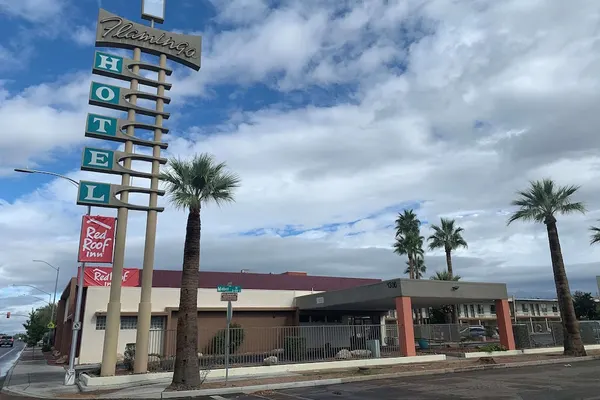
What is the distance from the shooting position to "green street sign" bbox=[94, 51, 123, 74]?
21.9 metres

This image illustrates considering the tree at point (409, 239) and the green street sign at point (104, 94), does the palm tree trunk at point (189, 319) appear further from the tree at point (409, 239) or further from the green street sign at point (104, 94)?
the tree at point (409, 239)

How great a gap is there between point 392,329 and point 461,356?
3.94 m

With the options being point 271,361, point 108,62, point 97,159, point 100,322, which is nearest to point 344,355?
point 271,361

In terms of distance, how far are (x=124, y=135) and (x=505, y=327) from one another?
2452 cm

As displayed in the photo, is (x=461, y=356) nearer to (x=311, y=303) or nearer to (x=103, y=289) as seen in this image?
(x=311, y=303)

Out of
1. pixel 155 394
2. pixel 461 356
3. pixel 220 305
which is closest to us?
pixel 155 394

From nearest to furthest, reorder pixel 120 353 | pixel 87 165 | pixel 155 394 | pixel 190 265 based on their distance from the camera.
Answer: pixel 155 394, pixel 190 265, pixel 87 165, pixel 120 353

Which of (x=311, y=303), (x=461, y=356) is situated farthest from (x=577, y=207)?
(x=311, y=303)

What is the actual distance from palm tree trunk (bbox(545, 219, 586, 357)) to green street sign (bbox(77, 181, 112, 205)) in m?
24.9

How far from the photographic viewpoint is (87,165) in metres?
20.8

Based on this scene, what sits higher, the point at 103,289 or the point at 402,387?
the point at 103,289

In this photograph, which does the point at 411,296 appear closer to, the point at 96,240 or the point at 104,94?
the point at 96,240

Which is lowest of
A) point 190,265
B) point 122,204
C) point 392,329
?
point 392,329

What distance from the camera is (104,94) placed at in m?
21.7
